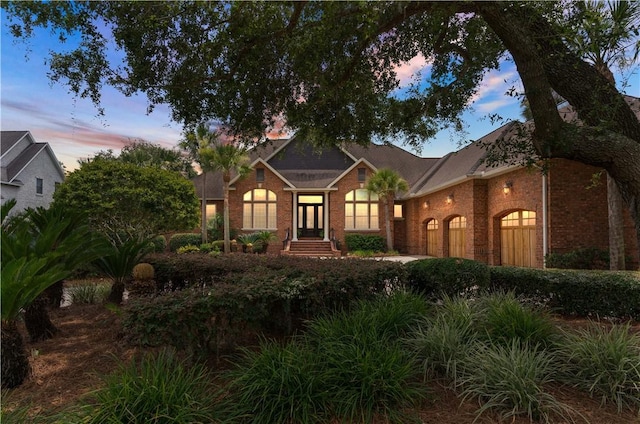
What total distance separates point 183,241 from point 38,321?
68.4 feet

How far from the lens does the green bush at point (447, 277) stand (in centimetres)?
636

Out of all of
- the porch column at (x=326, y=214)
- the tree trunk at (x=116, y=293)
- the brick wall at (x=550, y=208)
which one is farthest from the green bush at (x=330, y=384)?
the porch column at (x=326, y=214)

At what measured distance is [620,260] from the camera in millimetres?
11008

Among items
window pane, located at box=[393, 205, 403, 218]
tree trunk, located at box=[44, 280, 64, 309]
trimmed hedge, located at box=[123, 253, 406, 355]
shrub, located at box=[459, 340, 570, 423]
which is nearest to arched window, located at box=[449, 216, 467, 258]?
window pane, located at box=[393, 205, 403, 218]

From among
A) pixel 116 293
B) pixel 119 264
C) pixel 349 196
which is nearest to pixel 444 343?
pixel 119 264

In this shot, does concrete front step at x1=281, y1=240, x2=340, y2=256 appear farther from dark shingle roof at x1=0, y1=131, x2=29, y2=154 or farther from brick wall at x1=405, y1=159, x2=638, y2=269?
dark shingle roof at x1=0, y1=131, x2=29, y2=154

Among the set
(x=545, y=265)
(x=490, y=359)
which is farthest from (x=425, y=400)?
(x=545, y=265)

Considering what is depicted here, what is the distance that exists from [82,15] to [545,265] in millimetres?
13651

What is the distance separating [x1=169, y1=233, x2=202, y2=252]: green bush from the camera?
82.8ft

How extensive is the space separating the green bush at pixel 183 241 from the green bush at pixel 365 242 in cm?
960

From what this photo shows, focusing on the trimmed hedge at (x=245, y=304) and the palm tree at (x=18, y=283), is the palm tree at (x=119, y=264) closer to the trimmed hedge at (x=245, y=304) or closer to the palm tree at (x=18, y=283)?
the trimmed hedge at (x=245, y=304)

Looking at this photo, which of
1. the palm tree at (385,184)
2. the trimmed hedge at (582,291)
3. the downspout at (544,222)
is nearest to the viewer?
the trimmed hedge at (582,291)

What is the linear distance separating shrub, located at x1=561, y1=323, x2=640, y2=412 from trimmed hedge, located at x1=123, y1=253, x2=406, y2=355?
238 centimetres

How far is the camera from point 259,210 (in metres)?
26.9
